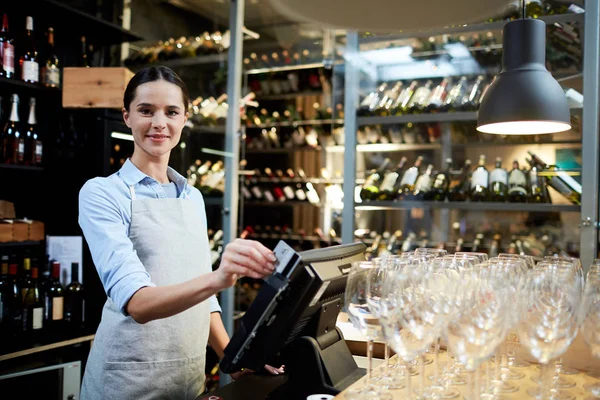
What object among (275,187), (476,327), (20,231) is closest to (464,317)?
(476,327)

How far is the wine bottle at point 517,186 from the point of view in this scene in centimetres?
358

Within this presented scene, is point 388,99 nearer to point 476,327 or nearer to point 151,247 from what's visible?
→ point 151,247

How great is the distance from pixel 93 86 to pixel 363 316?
8.91 feet

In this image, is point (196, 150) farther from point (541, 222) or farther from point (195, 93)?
point (541, 222)

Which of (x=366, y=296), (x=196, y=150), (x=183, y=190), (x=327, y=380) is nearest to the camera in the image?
(x=366, y=296)

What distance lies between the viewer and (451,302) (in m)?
1.09

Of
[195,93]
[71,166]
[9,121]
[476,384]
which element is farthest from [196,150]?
[476,384]

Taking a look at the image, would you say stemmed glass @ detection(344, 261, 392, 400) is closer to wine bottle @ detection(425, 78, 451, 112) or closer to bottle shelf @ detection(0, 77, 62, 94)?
bottle shelf @ detection(0, 77, 62, 94)

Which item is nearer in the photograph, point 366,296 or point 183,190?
point 366,296

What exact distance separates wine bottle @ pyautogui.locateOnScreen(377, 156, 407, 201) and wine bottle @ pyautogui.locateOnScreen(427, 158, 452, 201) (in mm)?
253

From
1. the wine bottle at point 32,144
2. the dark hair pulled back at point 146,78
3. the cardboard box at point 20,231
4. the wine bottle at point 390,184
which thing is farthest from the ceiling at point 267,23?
the dark hair pulled back at point 146,78

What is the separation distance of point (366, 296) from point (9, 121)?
2972 millimetres

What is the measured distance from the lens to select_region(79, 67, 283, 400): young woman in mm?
1682

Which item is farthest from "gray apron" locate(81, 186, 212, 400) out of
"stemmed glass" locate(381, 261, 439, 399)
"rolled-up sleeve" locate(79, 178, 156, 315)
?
"stemmed glass" locate(381, 261, 439, 399)
